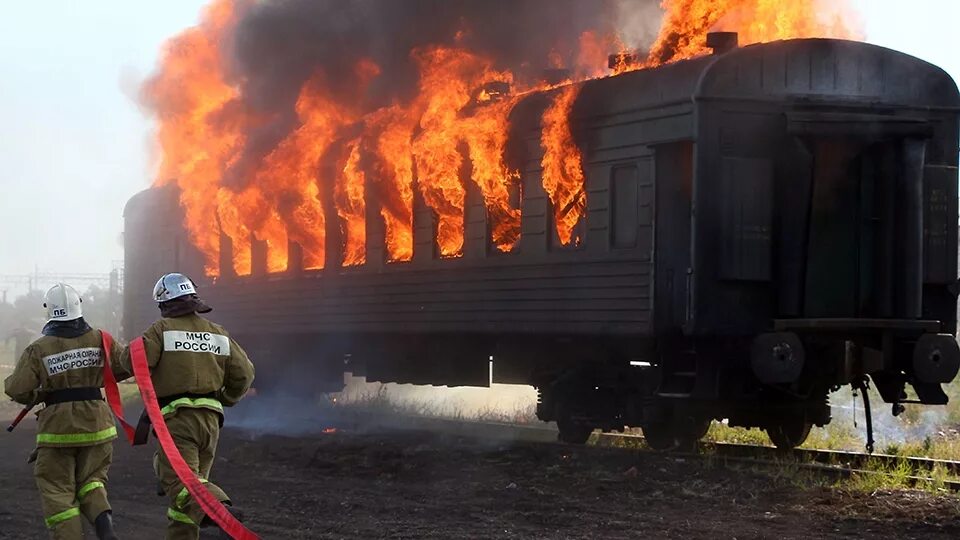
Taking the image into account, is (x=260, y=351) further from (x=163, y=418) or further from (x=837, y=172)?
(x=163, y=418)

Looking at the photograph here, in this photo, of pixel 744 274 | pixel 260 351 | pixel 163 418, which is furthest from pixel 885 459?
pixel 260 351

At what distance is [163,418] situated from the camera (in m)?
7.57

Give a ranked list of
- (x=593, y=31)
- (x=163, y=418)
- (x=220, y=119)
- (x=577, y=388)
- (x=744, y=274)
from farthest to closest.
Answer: (x=220, y=119) < (x=593, y=31) < (x=577, y=388) < (x=744, y=274) < (x=163, y=418)

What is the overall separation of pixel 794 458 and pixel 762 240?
2.20m

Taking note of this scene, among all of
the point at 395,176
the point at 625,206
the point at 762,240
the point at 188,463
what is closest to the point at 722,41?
the point at 625,206

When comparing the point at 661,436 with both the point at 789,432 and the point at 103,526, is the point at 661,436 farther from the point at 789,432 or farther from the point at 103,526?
the point at 103,526

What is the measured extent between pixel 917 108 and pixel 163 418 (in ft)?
26.5

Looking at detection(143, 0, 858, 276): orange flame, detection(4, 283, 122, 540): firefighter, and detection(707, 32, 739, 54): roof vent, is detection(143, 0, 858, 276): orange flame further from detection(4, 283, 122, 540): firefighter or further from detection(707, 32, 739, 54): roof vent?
detection(4, 283, 122, 540): firefighter

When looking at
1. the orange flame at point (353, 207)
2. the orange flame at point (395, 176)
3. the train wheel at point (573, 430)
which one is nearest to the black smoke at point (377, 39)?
the orange flame at point (395, 176)

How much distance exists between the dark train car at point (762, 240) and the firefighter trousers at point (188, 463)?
5.74m

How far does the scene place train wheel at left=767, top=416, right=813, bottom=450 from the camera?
44.9 feet

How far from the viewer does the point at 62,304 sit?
325 inches

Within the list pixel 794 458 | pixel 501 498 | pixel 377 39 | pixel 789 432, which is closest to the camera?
pixel 501 498

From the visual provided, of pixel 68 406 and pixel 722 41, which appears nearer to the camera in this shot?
pixel 68 406
